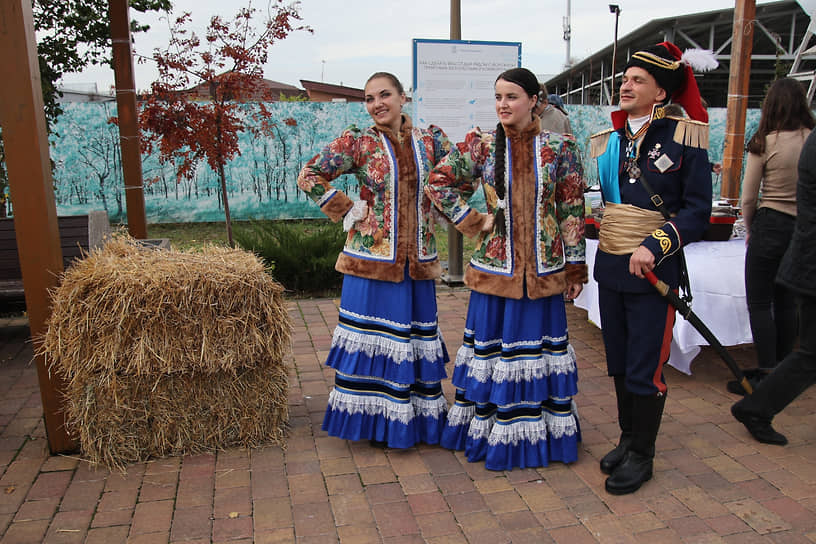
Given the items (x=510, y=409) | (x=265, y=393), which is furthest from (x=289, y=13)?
(x=510, y=409)

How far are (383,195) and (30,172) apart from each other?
5.52ft

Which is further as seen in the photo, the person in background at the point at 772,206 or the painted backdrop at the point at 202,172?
the painted backdrop at the point at 202,172

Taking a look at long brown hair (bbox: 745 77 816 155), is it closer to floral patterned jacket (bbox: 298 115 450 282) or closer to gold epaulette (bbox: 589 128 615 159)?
gold epaulette (bbox: 589 128 615 159)

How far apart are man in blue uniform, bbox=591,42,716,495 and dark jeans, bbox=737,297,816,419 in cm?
77

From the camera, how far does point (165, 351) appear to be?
3.13 meters

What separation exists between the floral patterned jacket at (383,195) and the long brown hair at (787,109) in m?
2.09

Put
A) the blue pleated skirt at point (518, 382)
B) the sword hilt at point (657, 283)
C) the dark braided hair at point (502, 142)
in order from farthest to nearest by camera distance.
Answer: the blue pleated skirt at point (518, 382)
the dark braided hair at point (502, 142)
the sword hilt at point (657, 283)

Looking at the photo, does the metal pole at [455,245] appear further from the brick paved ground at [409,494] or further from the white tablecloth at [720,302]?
the brick paved ground at [409,494]

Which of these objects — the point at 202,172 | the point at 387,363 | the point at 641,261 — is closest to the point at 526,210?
the point at 641,261

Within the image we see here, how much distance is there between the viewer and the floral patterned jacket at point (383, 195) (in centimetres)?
318

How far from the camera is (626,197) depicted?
2.88 m

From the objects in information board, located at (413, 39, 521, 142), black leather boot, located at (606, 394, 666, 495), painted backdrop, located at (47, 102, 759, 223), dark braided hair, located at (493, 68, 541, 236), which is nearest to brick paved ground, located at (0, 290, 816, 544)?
black leather boot, located at (606, 394, 666, 495)

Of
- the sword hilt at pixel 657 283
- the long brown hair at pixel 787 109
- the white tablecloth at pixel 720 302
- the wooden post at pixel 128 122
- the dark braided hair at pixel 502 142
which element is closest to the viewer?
the sword hilt at pixel 657 283

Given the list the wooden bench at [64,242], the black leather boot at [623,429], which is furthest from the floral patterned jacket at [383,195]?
the wooden bench at [64,242]
